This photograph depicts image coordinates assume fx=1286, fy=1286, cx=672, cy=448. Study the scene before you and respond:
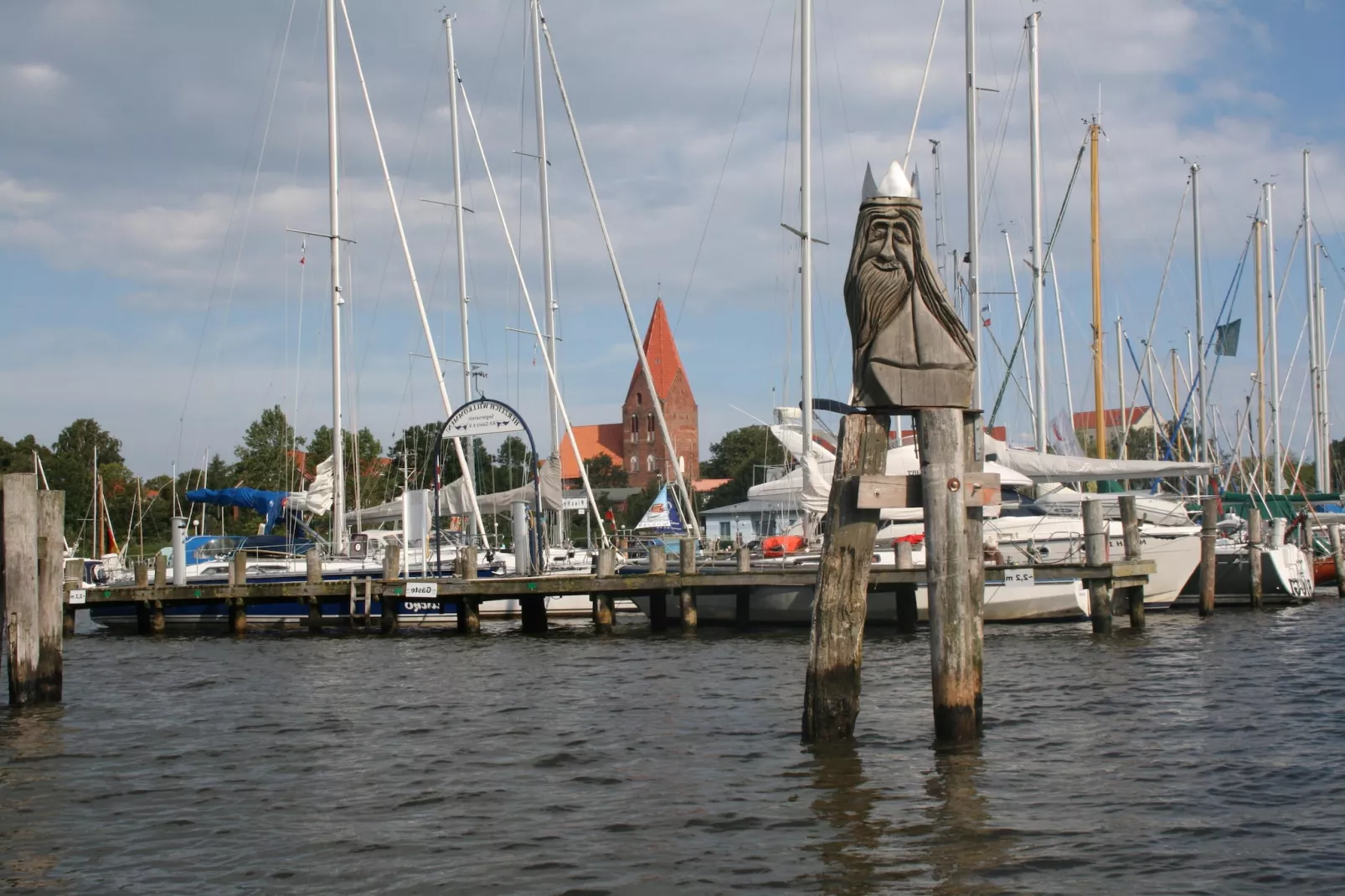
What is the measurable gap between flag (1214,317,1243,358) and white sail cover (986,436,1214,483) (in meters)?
17.4

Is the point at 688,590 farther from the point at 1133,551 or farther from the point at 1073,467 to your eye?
the point at 1073,467

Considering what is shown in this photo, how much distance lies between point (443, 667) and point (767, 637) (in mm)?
6191

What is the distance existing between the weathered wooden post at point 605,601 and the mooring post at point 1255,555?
14.0m

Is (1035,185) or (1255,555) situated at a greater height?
(1035,185)

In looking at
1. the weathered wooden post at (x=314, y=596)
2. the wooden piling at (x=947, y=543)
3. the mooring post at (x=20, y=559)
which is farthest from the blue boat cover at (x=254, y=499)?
the wooden piling at (x=947, y=543)

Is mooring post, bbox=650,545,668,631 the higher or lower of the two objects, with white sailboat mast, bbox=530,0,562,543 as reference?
lower

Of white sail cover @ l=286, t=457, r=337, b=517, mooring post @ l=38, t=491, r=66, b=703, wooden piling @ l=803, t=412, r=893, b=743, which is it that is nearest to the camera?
wooden piling @ l=803, t=412, r=893, b=743

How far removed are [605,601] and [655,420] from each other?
4436 inches

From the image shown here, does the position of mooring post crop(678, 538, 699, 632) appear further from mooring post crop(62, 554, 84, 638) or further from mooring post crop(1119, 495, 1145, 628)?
mooring post crop(62, 554, 84, 638)

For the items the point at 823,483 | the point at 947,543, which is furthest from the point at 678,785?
the point at 823,483

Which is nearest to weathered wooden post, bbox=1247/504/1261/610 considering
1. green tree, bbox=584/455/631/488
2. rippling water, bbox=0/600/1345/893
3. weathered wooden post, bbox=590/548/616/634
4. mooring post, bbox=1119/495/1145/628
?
mooring post, bbox=1119/495/1145/628

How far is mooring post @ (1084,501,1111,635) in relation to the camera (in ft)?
71.0

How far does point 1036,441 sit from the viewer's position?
31.5 metres

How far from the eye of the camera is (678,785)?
10.3 m
